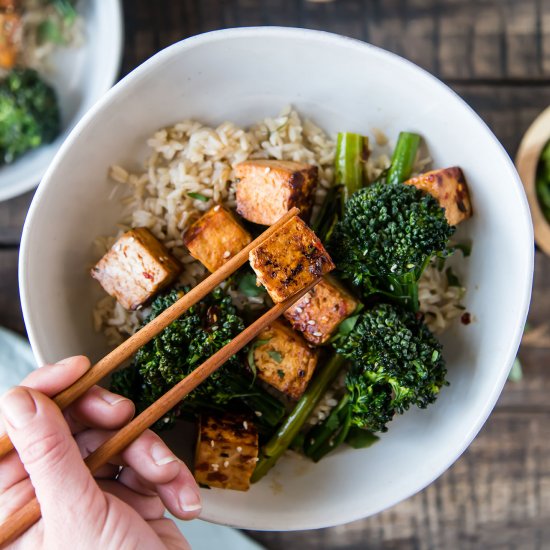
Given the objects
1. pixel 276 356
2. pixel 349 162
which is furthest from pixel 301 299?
pixel 349 162

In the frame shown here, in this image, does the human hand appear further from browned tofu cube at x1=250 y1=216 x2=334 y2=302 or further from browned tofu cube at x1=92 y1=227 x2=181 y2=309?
browned tofu cube at x1=250 y1=216 x2=334 y2=302

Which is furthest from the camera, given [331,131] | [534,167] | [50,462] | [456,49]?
[456,49]

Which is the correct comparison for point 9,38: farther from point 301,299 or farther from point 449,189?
point 449,189

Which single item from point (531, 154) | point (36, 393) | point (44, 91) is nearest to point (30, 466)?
point (36, 393)

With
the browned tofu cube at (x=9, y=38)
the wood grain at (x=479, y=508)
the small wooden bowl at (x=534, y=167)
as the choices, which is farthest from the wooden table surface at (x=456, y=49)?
the browned tofu cube at (x=9, y=38)

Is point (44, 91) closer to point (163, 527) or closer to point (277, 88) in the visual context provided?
point (277, 88)

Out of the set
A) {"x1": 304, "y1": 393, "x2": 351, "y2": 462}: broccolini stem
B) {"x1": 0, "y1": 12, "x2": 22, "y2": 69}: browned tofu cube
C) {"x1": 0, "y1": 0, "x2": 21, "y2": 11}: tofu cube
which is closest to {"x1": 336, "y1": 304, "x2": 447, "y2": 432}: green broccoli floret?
{"x1": 304, "y1": 393, "x2": 351, "y2": 462}: broccolini stem
